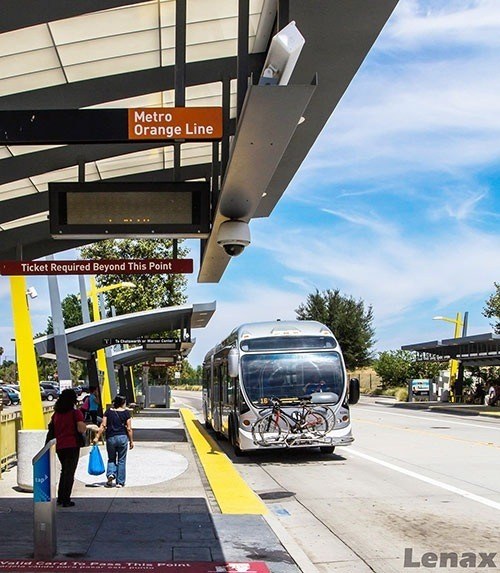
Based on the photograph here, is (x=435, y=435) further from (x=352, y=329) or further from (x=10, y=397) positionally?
(x=352, y=329)

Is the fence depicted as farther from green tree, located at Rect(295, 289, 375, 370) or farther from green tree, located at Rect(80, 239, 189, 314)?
green tree, located at Rect(295, 289, 375, 370)

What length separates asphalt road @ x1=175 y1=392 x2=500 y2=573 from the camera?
27.1 feet

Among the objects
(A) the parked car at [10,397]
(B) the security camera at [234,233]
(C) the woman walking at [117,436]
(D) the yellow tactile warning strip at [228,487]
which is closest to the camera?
(B) the security camera at [234,233]

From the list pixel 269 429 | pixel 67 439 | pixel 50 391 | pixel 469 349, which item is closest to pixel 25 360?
pixel 67 439

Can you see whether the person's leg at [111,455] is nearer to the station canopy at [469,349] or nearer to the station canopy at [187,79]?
the station canopy at [187,79]

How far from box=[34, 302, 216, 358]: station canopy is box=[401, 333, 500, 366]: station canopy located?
21.2m

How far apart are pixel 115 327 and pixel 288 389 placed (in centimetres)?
595

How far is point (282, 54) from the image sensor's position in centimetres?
396

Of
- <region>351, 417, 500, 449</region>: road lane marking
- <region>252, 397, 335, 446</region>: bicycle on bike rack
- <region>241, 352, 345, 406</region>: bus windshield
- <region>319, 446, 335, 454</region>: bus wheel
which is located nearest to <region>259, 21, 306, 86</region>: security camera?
<region>252, 397, 335, 446</region>: bicycle on bike rack

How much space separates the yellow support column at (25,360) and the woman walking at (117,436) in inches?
72.6

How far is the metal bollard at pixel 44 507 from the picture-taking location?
724cm

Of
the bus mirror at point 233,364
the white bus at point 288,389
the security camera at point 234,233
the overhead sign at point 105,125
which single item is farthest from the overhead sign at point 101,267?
the white bus at point 288,389

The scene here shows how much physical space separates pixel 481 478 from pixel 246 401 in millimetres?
5519

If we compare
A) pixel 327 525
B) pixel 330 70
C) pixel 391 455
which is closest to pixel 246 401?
pixel 391 455
